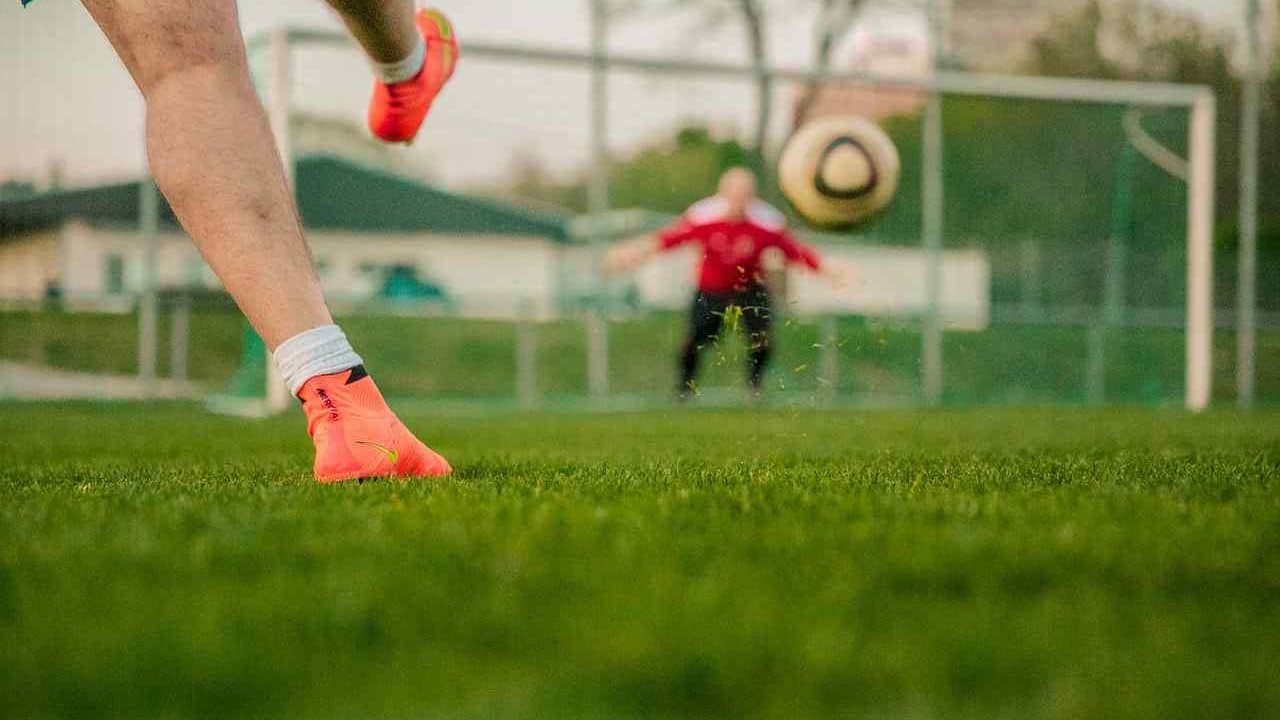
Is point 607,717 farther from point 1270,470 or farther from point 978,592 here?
point 1270,470

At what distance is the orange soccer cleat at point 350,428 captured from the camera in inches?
88.2

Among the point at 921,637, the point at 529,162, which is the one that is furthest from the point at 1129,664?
the point at 529,162

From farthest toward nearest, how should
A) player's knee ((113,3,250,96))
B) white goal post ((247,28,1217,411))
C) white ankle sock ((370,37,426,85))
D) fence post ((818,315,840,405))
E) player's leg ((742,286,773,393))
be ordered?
1. fence post ((818,315,840,405))
2. white goal post ((247,28,1217,411))
3. player's leg ((742,286,773,393))
4. white ankle sock ((370,37,426,85))
5. player's knee ((113,3,250,96))

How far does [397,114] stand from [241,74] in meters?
0.77

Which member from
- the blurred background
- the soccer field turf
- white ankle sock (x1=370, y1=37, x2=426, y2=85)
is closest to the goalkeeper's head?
the blurred background

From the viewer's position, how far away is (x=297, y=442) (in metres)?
4.46

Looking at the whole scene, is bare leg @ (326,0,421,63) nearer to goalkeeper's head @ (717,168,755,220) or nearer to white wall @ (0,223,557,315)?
goalkeeper's head @ (717,168,755,220)

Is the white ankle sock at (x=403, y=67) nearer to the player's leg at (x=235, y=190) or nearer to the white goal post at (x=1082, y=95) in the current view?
the player's leg at (x=235, y=190)

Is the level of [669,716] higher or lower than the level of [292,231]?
lower

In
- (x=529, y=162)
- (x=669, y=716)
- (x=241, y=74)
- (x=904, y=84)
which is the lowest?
(x=669, y=716)

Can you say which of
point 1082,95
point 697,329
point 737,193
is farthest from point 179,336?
point 1082,95

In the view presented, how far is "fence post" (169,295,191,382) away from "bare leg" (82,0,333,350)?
8.10 metres

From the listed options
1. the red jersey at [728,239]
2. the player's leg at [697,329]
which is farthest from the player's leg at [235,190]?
the red jersey at [728,239]

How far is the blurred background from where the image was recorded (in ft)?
29.5
